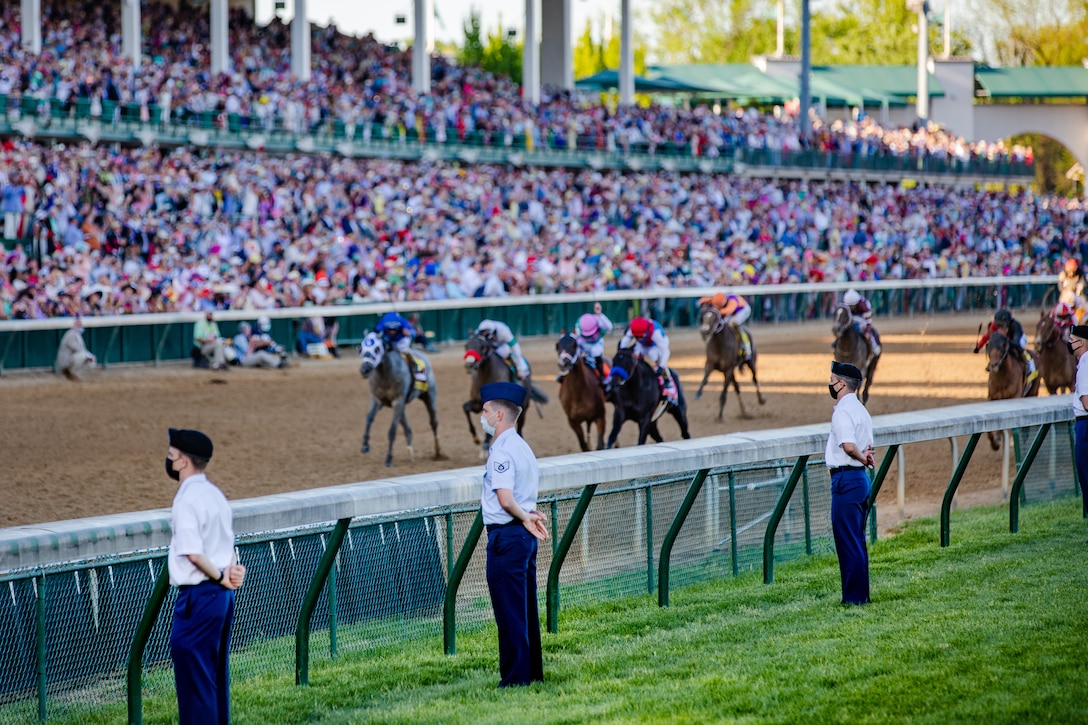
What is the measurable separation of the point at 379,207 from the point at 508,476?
2027cm

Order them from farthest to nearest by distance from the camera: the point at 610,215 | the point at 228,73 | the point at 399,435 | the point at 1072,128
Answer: the point at 1072,128 < the point at 610,215 < the point at 228,73 < the point at 399,435

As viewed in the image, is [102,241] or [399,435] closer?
[399,435]

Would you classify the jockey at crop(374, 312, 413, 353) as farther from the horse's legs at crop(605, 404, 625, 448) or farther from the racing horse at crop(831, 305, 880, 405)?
the racing horse at crop(831, 305, 880, 405)

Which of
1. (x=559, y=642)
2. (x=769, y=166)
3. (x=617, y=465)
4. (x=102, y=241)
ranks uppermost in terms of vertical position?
(x=769, y=166)

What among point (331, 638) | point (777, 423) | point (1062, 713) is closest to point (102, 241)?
point (777, 423)

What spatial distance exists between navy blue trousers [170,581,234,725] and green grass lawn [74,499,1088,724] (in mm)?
590

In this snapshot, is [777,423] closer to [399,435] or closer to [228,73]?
[399,435]

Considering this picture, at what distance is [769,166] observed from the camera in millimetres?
36531

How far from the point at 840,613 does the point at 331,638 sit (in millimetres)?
2492

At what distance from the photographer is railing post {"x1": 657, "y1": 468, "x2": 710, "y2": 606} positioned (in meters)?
6.83

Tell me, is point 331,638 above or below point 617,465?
below

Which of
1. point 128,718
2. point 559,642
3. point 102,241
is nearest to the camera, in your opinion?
point 128,718

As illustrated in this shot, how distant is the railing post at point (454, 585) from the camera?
5.91 m

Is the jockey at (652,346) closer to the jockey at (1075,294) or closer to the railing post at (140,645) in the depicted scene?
the jockey at (1075,294)
